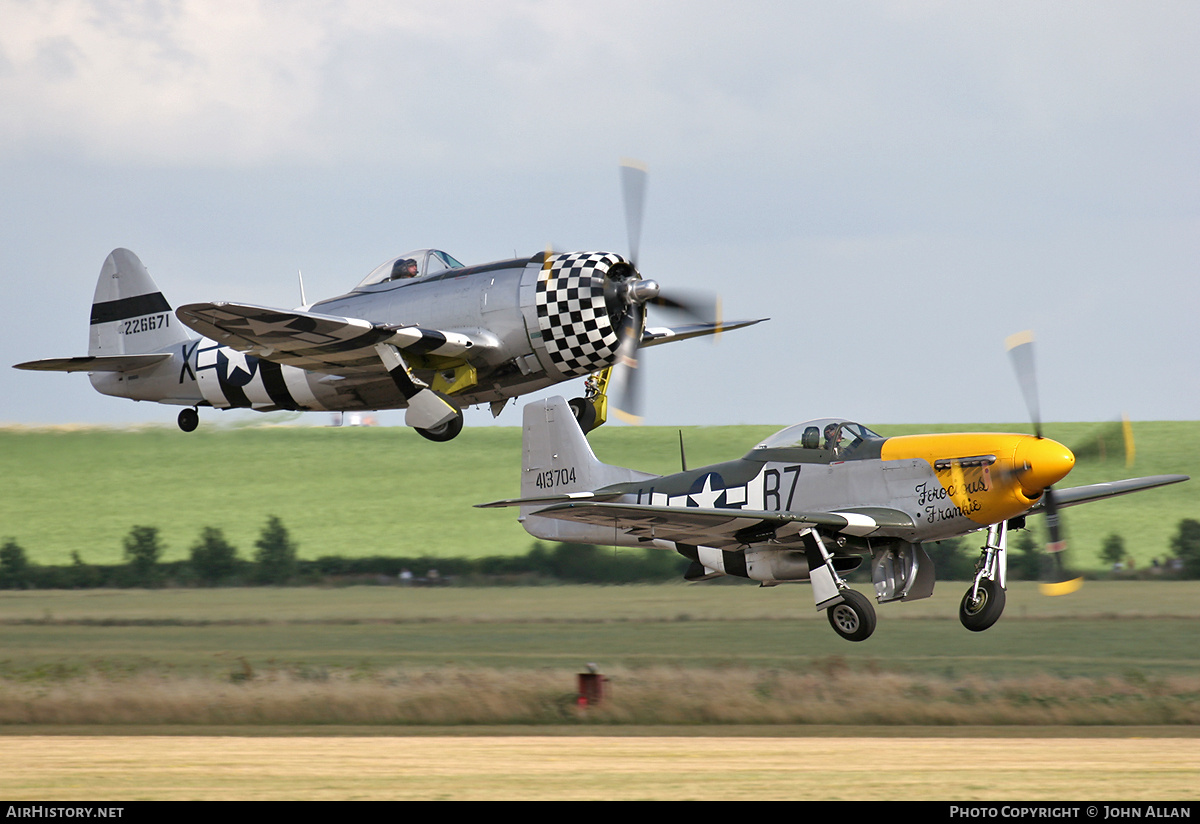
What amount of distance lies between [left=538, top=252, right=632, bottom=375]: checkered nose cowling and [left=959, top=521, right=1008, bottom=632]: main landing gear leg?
5915mm

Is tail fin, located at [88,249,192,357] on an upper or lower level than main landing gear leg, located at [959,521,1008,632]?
upper

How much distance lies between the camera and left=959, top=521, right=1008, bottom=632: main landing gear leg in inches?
767

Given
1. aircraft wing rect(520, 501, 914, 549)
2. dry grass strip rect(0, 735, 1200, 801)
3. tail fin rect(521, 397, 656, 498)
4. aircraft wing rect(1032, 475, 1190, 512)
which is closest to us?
dry grass strip rect(0, 735, 1200, 801)

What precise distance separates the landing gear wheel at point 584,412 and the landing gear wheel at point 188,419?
6210mm

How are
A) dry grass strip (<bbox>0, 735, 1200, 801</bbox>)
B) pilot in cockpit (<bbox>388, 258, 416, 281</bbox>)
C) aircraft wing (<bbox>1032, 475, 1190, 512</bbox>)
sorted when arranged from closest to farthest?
dry grass strip (<bbox>0, 735, 1200, 801</bbox>) → aircraft wing (<bbox>1032, 475, 1190, 512</bbox>) → pilot in cockpit (<bbox>388, 258, 416, 281</bbox>)

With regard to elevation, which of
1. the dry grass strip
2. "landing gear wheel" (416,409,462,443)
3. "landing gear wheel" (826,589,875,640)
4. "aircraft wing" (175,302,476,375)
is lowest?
the dry grass strip

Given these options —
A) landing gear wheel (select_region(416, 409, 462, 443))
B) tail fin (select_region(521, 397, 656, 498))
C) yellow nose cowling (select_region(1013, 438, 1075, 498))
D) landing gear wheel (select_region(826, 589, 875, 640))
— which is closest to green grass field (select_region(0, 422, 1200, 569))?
tail fin (select_region(521, 397, 656, 498))

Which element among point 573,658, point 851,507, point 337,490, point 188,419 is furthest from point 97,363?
point 337,490

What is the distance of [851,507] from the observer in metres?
21.0

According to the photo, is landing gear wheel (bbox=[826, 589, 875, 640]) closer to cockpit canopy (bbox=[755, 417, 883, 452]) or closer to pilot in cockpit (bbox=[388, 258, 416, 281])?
cockpit canopy (bbox=[755, 417, 883, 452])

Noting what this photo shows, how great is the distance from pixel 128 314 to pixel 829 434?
12.9 metres

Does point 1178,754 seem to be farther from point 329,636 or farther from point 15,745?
point 329,636

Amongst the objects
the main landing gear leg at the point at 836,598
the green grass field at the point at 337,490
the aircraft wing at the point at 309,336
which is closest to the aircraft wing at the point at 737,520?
the main landing gear leg at the point at 836,598
